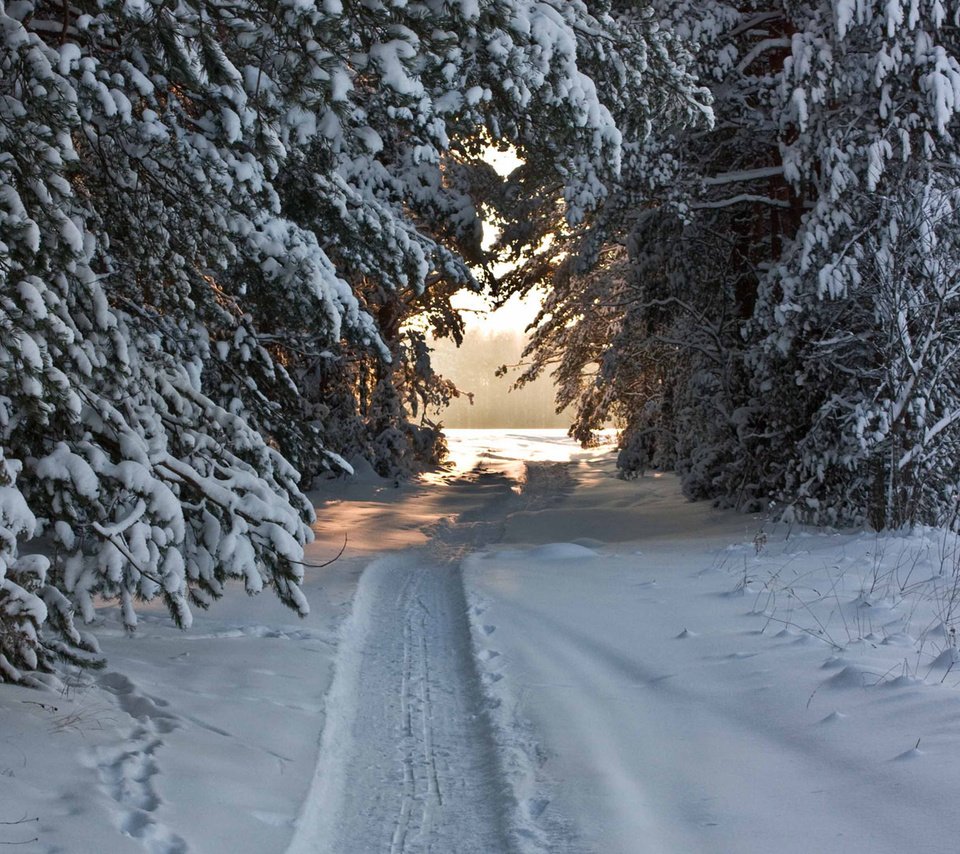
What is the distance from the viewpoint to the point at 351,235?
A: 800cm

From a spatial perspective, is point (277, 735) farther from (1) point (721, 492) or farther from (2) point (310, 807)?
(1) point (721, 492)

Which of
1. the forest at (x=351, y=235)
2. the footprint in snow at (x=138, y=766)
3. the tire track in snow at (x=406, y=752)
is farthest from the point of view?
the forest at (x=351, y=235)

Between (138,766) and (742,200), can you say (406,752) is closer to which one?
(138,766)

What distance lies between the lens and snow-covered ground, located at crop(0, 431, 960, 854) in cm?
413

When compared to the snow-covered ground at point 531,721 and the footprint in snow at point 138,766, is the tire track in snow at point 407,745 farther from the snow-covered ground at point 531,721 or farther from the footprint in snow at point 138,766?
the footprint in snow at point 138,766

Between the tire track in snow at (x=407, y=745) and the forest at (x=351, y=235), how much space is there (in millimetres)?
985

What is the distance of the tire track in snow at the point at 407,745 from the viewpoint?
4344 millimetres

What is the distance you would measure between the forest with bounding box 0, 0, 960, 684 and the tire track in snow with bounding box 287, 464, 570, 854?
98 centimetres

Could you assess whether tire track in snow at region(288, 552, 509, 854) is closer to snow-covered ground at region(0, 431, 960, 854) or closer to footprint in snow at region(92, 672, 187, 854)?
snow-covered ground at region(0, 431, 960, 854)

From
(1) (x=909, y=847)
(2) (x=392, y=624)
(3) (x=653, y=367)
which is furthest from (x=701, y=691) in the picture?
(3) (x=653, y=367)

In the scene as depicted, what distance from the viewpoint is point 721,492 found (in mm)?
16828

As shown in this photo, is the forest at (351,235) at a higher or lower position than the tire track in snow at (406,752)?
higher

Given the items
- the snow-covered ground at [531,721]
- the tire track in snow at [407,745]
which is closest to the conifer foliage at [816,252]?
the snow-covered ground at [531,721]

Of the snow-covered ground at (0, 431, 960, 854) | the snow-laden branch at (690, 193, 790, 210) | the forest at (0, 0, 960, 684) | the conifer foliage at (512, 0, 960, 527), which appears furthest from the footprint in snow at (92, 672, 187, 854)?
the snow-laden branch at (690, 193, 790, 210)
